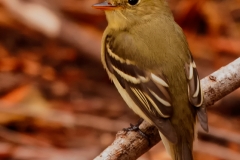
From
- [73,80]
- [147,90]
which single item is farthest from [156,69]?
[73,80]

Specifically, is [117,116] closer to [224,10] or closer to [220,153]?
[220,153]

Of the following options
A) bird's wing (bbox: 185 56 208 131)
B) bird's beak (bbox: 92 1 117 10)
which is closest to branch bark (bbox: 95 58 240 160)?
bird's wing (bbox: 185 56 208 131)

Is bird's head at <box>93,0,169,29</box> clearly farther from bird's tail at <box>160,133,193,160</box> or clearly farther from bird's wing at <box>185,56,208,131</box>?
bird's tail at <box>160,133,193,160</box>

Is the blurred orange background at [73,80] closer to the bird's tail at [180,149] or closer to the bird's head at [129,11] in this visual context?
the bird's head at [129,11]

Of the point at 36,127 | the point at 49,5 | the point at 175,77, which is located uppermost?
the point at 49,5

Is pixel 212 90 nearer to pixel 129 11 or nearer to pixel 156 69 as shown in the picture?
pixel 156 69

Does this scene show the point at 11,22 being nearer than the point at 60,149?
No

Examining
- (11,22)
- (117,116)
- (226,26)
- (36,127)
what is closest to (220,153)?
(117,116)
